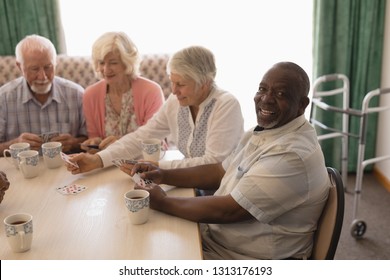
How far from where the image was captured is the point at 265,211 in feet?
4.36

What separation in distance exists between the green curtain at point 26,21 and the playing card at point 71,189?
2007 mm

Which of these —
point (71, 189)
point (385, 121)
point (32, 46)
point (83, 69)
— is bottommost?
point (385, 121)

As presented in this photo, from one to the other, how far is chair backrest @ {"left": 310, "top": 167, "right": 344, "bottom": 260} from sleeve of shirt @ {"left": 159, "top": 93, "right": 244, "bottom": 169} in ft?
1.79

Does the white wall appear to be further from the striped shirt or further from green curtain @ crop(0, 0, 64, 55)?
green curtain @ crop(0, 0, 64, 55)

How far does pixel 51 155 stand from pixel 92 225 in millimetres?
602

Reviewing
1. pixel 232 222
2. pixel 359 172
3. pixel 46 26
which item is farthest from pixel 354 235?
pixel 46 26

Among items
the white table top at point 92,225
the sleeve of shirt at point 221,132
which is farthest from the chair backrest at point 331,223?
the sleeve of shirt at point 221,132

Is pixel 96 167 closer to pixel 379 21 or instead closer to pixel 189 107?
pixel 189 107

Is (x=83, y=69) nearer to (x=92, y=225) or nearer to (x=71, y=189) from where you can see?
(x=71, y=189)

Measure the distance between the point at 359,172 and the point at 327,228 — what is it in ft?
4.64

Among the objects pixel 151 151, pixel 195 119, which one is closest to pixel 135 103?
pixel 195 119

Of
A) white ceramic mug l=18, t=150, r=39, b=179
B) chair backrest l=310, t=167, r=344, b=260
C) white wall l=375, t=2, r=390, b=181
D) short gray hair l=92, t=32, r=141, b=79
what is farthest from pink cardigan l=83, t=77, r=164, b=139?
white wall l=375, t=2, r=390, b=181

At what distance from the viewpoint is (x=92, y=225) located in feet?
4.47

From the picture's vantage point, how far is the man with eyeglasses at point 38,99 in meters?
2.35
